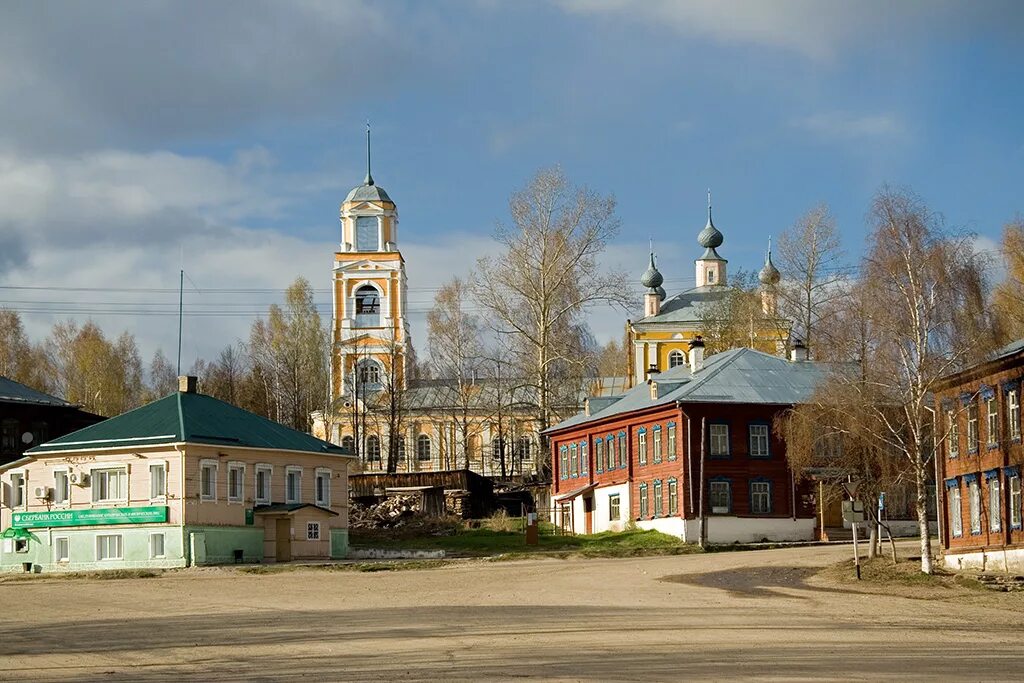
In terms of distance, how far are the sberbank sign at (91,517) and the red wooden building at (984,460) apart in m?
26.1

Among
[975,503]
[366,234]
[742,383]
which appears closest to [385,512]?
[742,383]

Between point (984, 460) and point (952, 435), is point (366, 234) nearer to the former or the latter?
point (952, 435)

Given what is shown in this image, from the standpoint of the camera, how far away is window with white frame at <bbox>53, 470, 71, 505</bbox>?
55.6 meters

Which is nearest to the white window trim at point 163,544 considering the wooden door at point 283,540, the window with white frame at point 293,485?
the wooden door at point 283,540

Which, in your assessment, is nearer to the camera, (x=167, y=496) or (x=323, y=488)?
(x=167, y=496)

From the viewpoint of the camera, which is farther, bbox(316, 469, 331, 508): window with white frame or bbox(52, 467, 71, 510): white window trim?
bbox(316, 469, 331, 508): window with white frame

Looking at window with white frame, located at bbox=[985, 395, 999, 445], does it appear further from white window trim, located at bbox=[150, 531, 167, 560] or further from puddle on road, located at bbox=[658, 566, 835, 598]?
white window trim, located at bbox=[150, 531, 167, 560]

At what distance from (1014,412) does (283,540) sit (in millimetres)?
27197

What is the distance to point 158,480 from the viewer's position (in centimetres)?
5403

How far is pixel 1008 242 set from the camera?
2547 inches

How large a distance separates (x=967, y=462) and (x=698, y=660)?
23.1 m

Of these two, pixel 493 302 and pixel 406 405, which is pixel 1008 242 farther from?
pixel 406 405

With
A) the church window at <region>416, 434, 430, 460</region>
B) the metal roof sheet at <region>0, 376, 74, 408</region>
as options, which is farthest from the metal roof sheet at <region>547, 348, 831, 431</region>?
the church window at <region>416, 434, 430, 460</region>

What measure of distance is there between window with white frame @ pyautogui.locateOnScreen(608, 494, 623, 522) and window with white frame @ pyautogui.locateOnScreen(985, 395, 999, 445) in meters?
22.9
